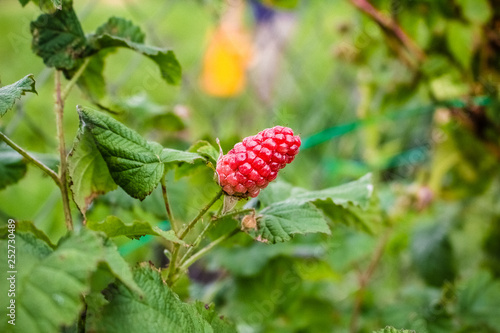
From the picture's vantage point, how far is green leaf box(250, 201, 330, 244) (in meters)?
0.47

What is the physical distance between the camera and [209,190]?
86 cm

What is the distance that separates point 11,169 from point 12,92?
243 millimetres

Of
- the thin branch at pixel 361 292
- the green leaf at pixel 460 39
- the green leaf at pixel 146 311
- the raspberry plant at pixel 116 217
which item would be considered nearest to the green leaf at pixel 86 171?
the raspberry plant at pixel 116 217

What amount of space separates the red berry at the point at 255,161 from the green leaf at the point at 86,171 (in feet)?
0.39

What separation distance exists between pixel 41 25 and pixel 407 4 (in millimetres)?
750

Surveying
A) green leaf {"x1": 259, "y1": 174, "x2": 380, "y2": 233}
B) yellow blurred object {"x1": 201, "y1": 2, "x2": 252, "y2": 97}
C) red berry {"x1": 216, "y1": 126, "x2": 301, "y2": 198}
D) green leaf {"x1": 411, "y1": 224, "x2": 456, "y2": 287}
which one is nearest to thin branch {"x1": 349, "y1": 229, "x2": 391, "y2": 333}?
green leaf {"x1": 411, "y1": 224, "x2": 456, "y2": 287}

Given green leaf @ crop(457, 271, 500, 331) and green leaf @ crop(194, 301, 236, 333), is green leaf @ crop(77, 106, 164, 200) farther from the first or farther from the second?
green leaf @ crop(457, 271, 500, 331)

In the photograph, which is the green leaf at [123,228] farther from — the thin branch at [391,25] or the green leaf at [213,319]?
the thin branch at [391,25]

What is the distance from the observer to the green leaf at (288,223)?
0.47m

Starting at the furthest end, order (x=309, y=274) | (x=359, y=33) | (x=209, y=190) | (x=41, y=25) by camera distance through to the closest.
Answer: (x=359, y=33) < (x=309, y=274) < (x=209, y=190) < (x=41, y=25)

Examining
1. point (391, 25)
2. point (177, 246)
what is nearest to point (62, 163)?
point (177, 246)

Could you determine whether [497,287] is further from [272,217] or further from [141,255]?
[141,255]

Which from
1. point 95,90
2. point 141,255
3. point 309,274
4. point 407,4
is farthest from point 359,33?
point 141,255

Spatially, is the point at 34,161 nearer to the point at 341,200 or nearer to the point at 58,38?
the point at 58,38
